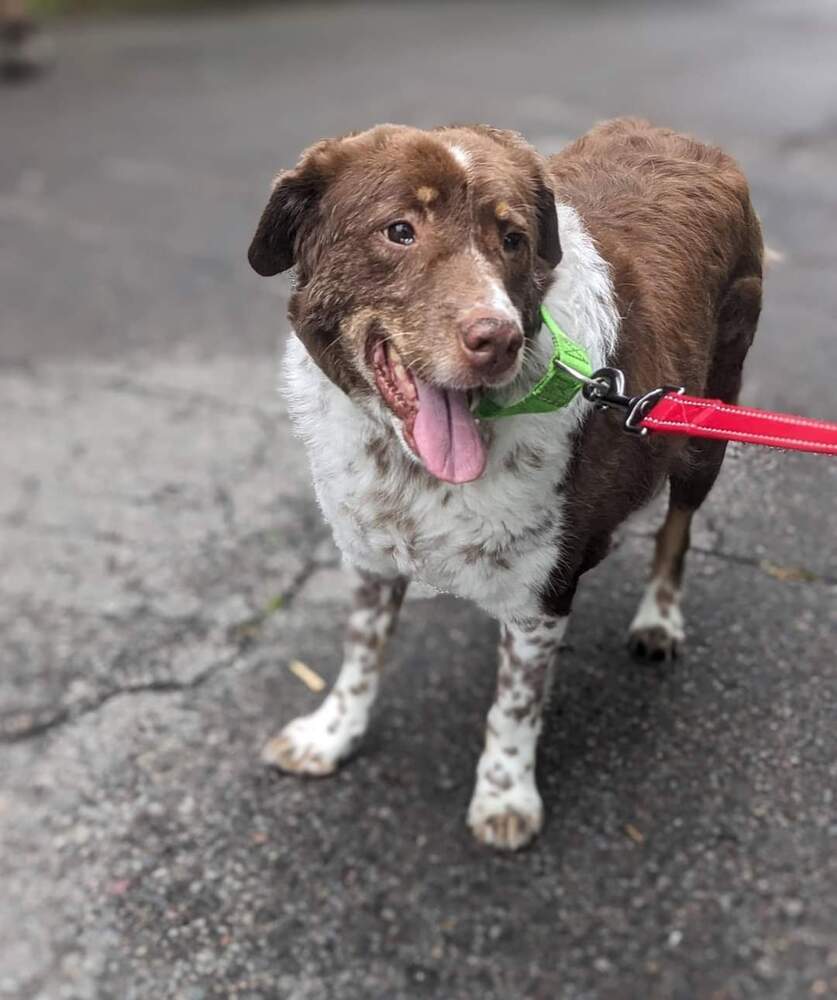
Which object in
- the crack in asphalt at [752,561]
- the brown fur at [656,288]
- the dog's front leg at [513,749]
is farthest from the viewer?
the crack in asphalt at [752,561]

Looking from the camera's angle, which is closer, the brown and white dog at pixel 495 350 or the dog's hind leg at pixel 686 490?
the brown and white dog at pixel 495 350

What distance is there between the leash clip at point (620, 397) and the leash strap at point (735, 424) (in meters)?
0.01

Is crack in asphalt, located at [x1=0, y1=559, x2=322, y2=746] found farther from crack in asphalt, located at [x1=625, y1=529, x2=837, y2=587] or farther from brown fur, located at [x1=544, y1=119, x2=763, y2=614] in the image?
brown fur, located at [x1=544, y1=119, x2=763, y2=614]

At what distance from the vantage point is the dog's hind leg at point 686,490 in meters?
2.78

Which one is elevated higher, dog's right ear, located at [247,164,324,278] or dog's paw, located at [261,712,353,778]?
dog's right ear, located at [247,164,324,278]

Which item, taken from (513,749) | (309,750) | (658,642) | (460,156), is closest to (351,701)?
(309,750)

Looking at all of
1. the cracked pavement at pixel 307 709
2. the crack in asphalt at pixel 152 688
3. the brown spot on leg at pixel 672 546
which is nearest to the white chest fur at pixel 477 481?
the cracked pavement at pixel 307 709

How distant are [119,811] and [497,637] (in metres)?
1.20

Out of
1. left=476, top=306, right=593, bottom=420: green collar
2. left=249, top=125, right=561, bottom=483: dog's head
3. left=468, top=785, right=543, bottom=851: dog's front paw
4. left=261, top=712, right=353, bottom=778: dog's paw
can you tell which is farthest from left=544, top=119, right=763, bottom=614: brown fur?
left=261, top=712, right=353, bottom=778: dog's paw

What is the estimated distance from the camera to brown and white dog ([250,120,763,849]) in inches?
83.7

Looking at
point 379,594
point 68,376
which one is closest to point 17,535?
point 68,376

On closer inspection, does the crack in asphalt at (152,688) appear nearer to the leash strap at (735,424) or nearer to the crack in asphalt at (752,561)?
the crack in asphalt at (752,561)

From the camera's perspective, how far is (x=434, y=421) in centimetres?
216

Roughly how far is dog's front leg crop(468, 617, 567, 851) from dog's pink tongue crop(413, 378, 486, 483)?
68 centimetres
